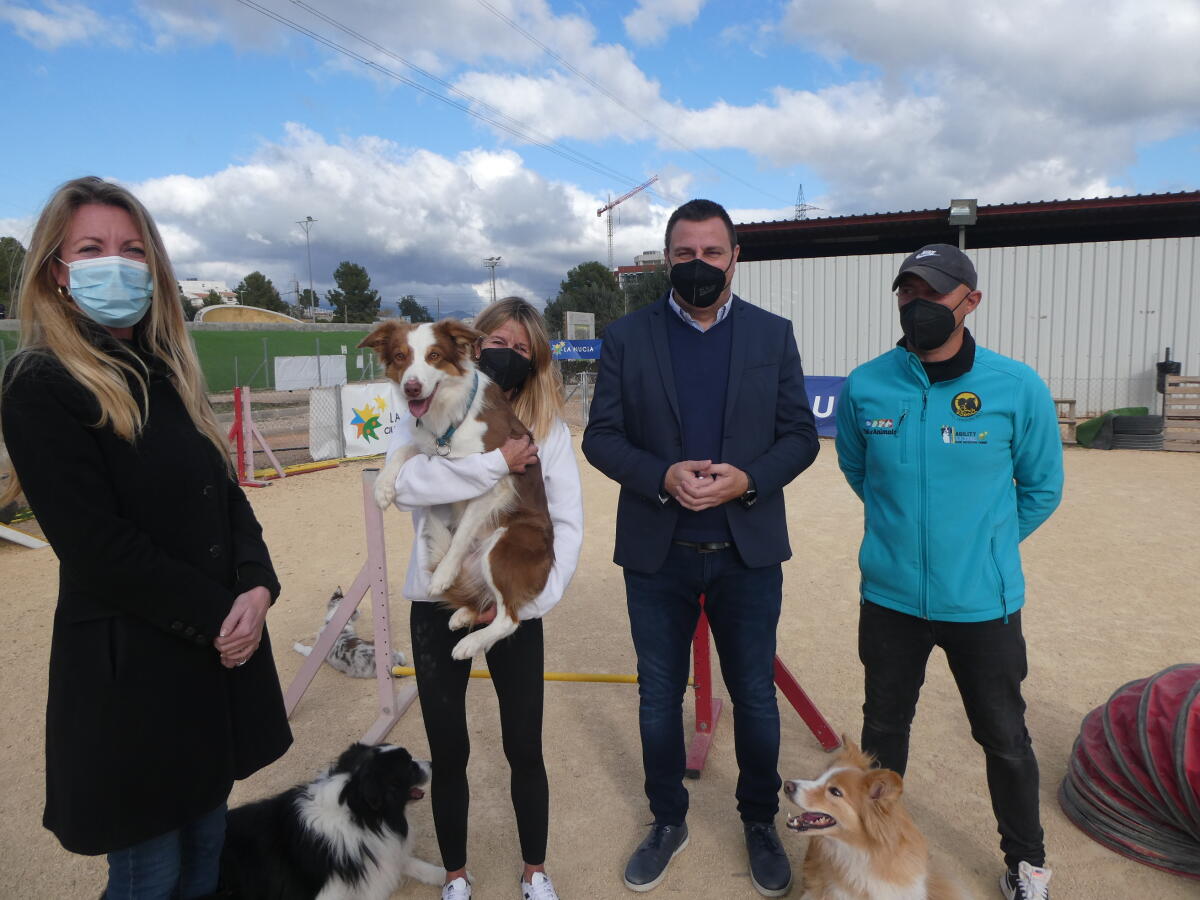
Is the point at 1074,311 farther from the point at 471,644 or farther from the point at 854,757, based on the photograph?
the point at 471,644

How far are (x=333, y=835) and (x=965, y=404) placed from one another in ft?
8.93

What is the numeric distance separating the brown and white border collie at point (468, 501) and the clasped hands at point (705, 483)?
500mm

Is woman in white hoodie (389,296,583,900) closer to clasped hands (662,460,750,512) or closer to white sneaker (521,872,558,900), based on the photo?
white sneaker (521,872,558,900)

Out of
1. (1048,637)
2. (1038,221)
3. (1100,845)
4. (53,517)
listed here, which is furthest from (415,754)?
(1038,221)

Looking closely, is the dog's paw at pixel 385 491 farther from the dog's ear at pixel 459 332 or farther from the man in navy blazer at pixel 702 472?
the man in navy blazer at pixel 702 472

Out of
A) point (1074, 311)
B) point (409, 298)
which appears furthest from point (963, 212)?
point (409, 298)

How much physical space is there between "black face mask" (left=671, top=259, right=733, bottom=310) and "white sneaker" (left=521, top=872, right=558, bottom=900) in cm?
221

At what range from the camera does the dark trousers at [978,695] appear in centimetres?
250

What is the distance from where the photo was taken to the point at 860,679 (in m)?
4.61

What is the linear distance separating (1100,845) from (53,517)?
386 centimetres

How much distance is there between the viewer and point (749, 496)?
2609 mm

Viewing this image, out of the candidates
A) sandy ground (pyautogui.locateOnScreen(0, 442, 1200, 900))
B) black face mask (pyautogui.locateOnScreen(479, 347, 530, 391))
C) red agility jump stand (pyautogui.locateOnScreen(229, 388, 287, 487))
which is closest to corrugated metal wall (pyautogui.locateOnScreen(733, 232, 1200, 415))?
sandy ground (pyautogui.locateOnScreen(0, 442, 1200, 900))

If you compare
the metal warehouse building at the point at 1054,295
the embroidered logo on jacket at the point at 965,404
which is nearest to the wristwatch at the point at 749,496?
the embroidered logo on jacket at the point at 965,404

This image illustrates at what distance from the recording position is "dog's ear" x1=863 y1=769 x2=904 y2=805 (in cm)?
224
